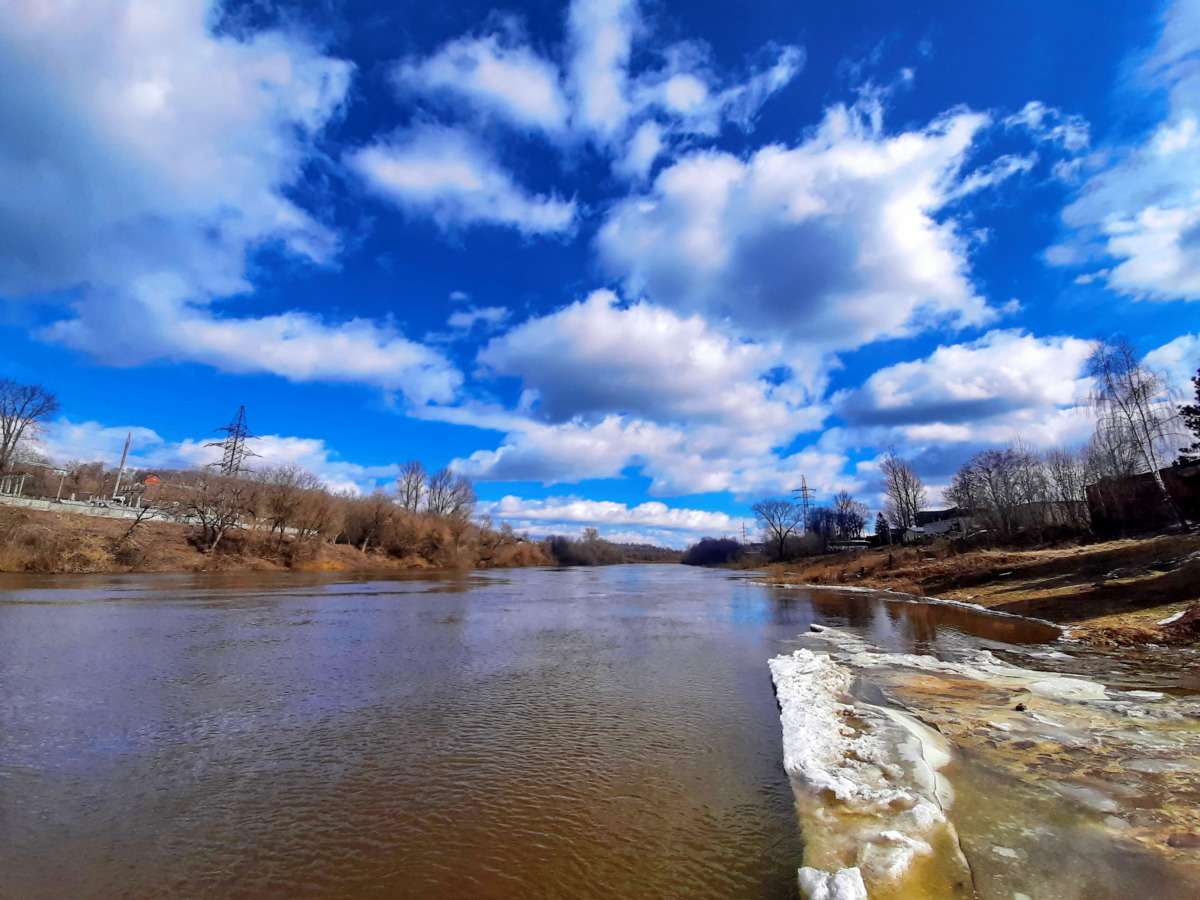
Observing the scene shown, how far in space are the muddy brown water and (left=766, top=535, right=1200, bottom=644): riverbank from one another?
248 centimetres

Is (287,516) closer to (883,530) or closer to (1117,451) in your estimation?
(1117,451)

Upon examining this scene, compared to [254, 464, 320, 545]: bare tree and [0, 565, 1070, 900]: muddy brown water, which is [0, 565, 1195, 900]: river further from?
[254, 464, 320, 545]: bare tree

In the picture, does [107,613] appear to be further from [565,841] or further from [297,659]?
[565,841]

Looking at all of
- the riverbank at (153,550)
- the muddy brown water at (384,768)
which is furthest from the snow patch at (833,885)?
the riverbank at (153,550)

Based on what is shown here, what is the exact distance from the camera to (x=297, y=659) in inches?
518

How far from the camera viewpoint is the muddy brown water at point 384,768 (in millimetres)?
4688

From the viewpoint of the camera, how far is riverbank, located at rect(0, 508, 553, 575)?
33.4 m

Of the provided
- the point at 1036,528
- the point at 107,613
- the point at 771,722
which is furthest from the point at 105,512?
the point at 1036,528

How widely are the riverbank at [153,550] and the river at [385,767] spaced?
979 inches

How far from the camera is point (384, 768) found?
22.6 feet

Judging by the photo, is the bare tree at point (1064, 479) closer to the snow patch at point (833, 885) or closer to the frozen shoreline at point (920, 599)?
the frozen shoreline at point (920, 599)

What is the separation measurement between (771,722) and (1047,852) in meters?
4.63

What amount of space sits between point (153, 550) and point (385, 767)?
4933cm

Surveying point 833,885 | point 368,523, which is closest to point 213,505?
point 368,523
